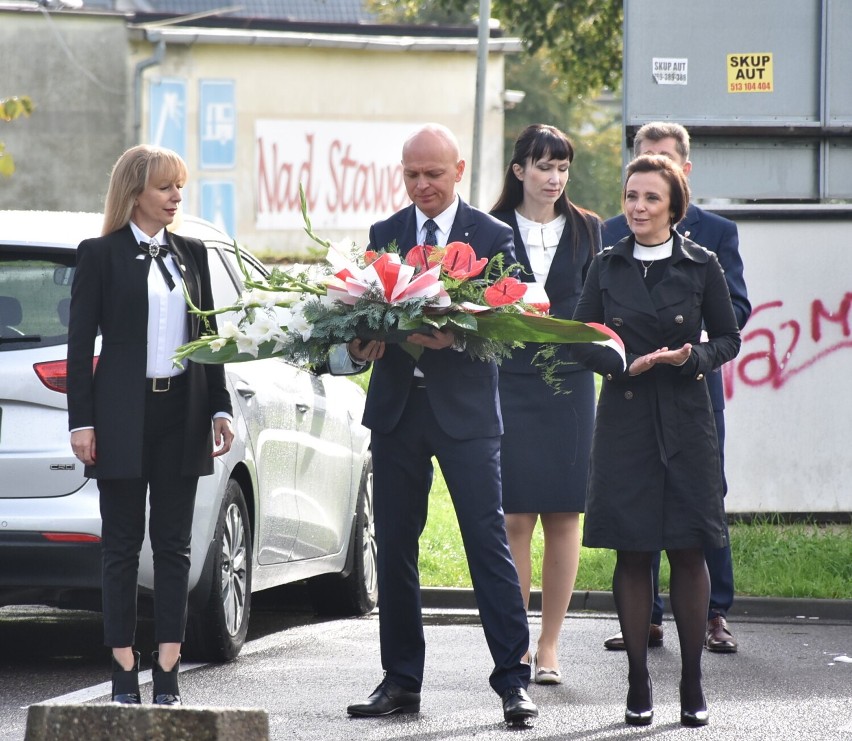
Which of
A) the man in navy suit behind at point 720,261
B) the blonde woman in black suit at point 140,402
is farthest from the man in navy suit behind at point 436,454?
the man in navy suit behind at point 720,261

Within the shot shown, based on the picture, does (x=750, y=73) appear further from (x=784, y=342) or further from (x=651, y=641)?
(x=651, y=641)

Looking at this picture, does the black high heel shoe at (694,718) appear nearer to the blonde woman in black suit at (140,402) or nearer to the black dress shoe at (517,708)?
the black dress shoe at (517,708)

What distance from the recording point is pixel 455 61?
111ft

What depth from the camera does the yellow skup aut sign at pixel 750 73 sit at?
35.1 ft

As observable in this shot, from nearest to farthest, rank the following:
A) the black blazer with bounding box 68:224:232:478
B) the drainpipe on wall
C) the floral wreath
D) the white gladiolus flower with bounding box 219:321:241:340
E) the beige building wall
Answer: the floral wreath
the white gladiolus flower with bounding box 219:321:241:340
the black blazer with bounding box 68:224:232:478
the drainpipe on wall
the beige building wall

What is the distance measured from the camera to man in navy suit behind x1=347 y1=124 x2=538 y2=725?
5789 mm

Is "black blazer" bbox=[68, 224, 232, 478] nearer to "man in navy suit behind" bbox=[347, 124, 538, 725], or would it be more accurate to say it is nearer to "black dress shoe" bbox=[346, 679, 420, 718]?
"man in navy suit behind" bbox=[347, 124, 538, 725]

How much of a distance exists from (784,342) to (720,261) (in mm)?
3576

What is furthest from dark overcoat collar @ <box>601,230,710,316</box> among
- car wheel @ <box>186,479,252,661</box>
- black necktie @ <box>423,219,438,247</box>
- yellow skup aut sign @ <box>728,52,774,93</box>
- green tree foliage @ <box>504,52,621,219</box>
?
green tree foliage @ <box>504,52,621,219</box>

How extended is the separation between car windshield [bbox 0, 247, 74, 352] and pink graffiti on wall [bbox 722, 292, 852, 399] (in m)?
5.22

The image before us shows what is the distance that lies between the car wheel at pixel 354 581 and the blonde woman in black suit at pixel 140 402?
278 cm

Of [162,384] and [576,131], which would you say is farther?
[576,131]

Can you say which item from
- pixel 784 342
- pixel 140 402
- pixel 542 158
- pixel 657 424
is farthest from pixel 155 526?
pixel 784 342

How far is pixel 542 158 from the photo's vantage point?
669 cm
